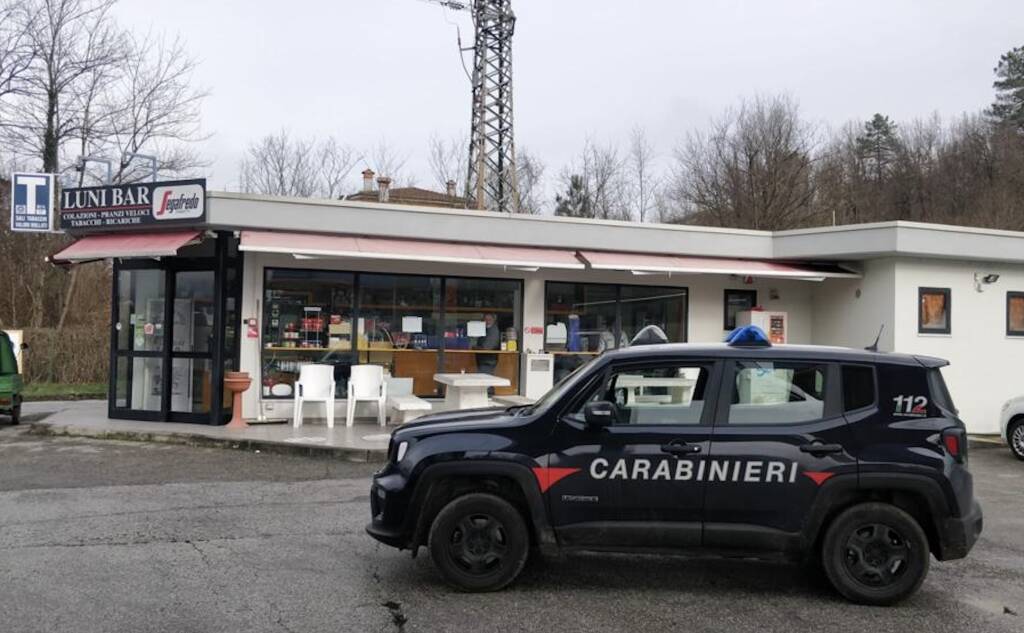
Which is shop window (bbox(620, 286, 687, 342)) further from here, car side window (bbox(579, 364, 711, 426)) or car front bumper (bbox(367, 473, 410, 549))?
car front bumper (bbox(367, 473, 410, 549))

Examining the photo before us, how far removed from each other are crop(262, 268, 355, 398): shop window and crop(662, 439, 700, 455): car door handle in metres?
9.16

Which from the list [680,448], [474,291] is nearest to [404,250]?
[474,291]

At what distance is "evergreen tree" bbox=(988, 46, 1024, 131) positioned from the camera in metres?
38.8

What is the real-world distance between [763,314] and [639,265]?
3.05 m

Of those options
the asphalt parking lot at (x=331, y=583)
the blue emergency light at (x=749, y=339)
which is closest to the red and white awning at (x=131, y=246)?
the asphalt parking lot at (x=331, y=583)

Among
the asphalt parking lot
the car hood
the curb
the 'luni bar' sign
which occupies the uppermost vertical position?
the 'luni bar' sign

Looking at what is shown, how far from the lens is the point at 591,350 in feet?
48.0

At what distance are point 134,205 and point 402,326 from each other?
4.80 meters

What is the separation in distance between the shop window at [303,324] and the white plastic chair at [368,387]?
0.58 m

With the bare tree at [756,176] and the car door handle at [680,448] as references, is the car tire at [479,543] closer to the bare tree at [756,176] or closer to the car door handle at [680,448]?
the car door handle at [680,448]

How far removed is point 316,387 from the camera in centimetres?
1275

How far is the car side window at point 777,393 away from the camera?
5.12 meters

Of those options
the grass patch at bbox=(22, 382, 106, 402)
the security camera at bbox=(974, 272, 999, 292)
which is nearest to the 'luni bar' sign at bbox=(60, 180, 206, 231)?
the grass patch at bbox=(22, 382, 106, 402)

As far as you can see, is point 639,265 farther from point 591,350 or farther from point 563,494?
point 563,494
